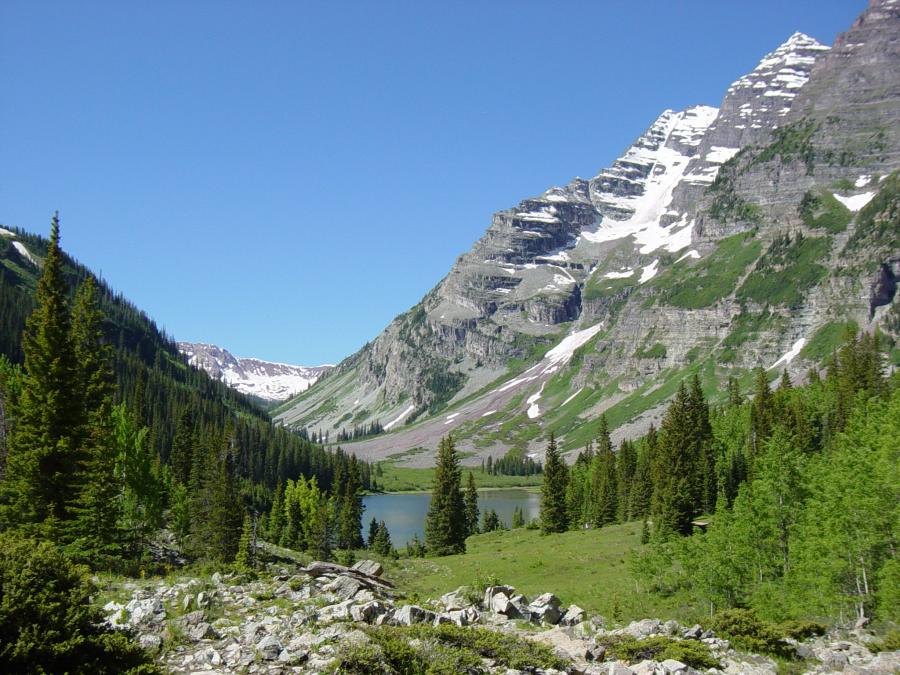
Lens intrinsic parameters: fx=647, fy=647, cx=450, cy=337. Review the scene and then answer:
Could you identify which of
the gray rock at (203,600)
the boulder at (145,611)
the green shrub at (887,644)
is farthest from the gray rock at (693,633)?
the boulder at (145,611)

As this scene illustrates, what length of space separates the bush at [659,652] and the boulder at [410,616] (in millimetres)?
5886

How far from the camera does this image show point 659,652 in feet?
67.1

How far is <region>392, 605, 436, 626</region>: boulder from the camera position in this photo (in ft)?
67.2

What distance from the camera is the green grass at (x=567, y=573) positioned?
42.2 metres

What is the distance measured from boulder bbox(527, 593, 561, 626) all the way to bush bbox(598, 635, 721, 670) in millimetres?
4851

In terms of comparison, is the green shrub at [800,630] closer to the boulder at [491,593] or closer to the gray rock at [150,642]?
the boulder at [491,593]

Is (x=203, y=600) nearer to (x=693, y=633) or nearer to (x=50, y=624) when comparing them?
(x=50, y=624)

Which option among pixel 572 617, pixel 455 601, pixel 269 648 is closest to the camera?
pixel 269 648

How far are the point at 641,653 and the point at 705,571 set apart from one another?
23.9 meters

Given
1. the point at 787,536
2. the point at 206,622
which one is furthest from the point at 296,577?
the point at 787,536

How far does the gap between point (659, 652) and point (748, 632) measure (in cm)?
597

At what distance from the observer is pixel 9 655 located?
1291cm

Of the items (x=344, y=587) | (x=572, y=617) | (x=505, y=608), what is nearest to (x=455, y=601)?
(x=505, y=608)

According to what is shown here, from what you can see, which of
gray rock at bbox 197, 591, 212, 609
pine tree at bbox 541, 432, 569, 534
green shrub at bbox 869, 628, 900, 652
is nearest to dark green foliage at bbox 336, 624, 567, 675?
gray rock at bbox 197, 591, 212, 609
